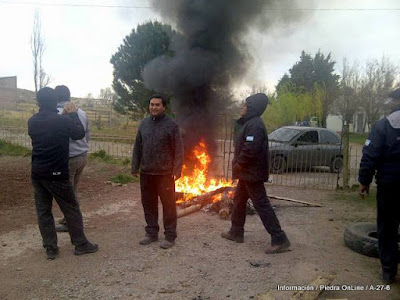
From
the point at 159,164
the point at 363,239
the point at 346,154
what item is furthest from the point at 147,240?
the point at 346,154

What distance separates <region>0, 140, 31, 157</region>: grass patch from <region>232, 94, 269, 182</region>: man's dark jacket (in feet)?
29.2

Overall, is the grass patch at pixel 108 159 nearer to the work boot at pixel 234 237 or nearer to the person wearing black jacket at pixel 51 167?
the work boot at pixel 234 237

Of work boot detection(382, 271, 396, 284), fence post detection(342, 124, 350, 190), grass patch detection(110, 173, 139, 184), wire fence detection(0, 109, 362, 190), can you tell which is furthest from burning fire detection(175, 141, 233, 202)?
work boot detection(382, 271, 396, 284)

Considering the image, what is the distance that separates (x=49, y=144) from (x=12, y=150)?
29.8 ft

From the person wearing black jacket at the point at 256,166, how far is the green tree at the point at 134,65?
12.6m

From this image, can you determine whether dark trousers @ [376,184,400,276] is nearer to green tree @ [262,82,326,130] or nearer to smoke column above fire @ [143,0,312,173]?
smoke column above fire @ [143,0,312,173]

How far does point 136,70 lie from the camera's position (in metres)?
18.2

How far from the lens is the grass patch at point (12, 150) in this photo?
11.4 m

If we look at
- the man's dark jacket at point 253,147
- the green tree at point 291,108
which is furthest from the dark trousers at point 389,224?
the green tree at point 291,108

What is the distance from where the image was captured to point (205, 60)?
791cm

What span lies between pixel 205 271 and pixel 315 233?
221 cm

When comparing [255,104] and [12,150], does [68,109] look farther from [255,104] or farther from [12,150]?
[12,150]

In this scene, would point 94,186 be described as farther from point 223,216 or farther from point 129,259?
point 129,259

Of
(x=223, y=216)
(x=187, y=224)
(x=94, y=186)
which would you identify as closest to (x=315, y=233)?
(x=223, y=216)
